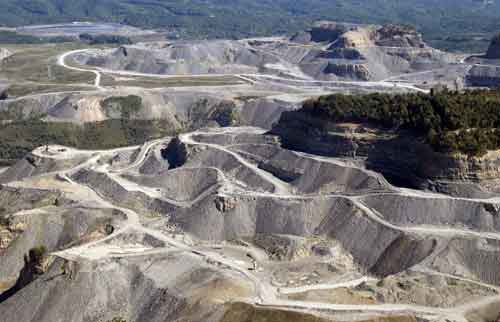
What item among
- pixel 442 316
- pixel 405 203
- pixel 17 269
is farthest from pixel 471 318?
pixel 17 269

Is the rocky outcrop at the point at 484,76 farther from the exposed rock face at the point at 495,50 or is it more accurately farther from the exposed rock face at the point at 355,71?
the exposed rock face at the point at 355,71

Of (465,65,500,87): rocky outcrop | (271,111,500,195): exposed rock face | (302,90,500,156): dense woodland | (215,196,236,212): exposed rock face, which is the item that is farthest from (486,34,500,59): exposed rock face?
(215,196,236,212): exposed rock face

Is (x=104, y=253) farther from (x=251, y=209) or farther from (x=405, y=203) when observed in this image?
(x=405, y=203)

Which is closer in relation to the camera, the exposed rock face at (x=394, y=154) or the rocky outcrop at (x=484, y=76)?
the exposed rock face at (x=394, y=154)

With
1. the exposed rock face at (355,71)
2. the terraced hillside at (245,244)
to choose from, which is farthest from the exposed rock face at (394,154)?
the exposed rock face at (355,71)

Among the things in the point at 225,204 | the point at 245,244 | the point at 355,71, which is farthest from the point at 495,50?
the point at 245,244

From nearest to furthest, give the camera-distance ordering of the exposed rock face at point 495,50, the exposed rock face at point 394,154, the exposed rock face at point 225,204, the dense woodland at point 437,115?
the exposed rock face at point 394,154, the dense woodland at point 437,115, the exposed rock face at point 225,204, the exposed rock face at point 495,50

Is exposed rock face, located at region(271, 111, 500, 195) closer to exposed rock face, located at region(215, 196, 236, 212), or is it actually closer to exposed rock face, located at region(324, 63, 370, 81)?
exposed rock face, located at region(215, 196, 236, 212)
